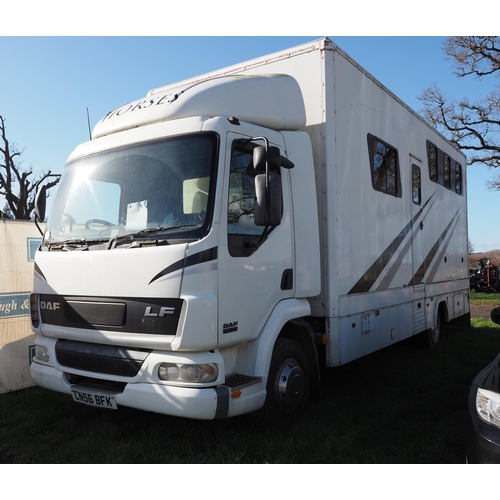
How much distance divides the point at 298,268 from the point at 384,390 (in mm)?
2276

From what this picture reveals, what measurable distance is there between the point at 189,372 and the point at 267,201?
4.82 feet

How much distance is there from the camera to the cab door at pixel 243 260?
3.92 metres

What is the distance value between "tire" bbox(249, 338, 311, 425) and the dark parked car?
5.42 ft

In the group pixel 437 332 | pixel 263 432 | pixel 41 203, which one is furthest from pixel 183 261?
pixel 437 332

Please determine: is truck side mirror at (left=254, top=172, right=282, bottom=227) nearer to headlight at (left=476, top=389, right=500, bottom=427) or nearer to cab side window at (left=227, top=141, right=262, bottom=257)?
cab side window at (left=227, top=141, right=262, bottom=257)

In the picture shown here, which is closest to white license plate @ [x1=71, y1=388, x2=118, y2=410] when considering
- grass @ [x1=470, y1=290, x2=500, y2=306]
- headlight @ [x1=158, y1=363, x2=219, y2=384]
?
headlight @ [x1=158, y1=363, x2=219, y2=384]

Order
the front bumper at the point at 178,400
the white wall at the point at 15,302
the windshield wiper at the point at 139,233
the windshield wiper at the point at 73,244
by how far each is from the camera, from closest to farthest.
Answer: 1. the front bumper at the point at 178,400
2. the windshield wiper at the point at 139,233
3. the windshield wiper at the point at 73,244
4. the white wall at the point at 15,302

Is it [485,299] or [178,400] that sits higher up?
[178,400]

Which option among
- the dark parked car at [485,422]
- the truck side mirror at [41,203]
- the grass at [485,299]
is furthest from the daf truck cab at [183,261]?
the grass at [485,299]

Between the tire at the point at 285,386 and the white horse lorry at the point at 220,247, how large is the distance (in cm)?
2

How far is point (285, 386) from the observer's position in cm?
446

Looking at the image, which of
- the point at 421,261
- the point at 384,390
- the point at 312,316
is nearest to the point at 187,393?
the point at 312,316

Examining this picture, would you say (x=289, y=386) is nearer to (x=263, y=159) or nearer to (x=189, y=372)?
(x=189, y=372)

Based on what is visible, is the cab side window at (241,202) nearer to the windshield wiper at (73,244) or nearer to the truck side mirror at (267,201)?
the truck side mirror at (267,201)
